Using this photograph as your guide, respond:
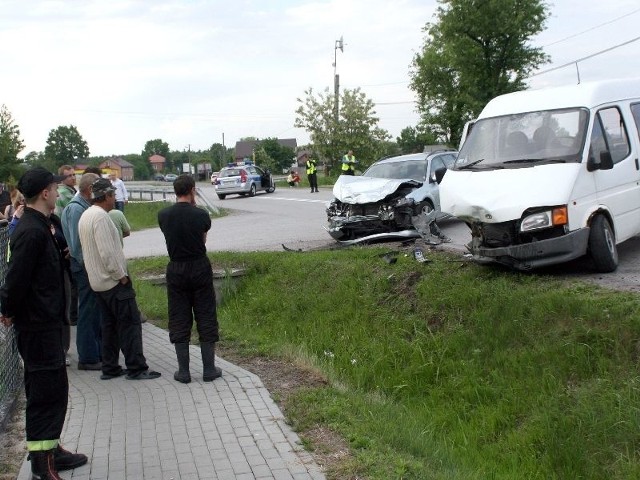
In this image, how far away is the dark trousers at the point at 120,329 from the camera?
7156 millimetres

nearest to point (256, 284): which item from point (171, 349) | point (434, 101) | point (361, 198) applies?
point (361, 198)

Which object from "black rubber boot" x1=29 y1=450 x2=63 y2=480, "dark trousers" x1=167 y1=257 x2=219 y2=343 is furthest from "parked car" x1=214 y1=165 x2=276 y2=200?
"black rubber boot" x1=29 y1=450 x2=63 y2=480

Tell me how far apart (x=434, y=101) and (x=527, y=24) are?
16.9m

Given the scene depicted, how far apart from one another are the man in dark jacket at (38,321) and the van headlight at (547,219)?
5.35 meters

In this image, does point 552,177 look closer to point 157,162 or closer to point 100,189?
point 100,189

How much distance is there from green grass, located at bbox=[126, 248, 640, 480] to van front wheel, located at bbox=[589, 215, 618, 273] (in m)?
0.60

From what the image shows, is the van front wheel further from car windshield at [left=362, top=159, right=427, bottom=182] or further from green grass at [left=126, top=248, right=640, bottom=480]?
car windshield at [left=362, top=159, right=427, bottom=182]

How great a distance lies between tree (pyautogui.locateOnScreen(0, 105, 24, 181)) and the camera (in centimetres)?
5581

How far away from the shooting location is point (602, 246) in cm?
878

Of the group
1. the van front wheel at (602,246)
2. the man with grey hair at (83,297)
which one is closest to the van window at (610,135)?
the van front wheel at (602,246)

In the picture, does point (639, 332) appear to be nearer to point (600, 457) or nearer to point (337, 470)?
point (600, 457)

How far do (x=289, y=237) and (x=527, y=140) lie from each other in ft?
28.2

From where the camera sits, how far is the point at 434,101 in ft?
192

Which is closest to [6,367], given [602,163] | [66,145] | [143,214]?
[602,163]
